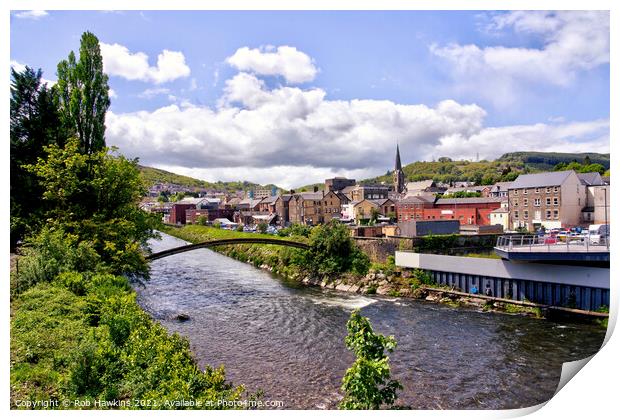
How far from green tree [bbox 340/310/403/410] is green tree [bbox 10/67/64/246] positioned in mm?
11522

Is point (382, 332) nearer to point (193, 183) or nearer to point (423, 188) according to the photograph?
point (423, 188)

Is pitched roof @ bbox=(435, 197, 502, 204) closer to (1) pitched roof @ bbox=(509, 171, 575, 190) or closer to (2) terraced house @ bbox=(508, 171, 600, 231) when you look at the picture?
(2) terraced house @ bbox=(508, 171, 600, 231)

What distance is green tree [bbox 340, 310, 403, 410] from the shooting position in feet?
19.2

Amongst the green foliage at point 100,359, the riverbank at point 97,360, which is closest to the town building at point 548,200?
the riverbank at point 97,360

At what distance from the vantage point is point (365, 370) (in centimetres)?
588

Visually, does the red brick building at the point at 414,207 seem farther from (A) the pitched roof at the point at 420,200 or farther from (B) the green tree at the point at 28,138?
(B) the green tree at the point at 28,138

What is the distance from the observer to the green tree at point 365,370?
5867 millimetres

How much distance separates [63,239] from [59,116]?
17.8 feet

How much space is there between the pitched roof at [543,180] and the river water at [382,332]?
1146cm

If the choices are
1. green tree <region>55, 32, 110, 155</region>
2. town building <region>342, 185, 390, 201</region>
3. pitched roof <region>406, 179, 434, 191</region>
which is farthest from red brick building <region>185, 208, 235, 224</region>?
green tree <region>55, 32, 110, 155</region>

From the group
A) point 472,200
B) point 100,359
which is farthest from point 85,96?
point 472,200

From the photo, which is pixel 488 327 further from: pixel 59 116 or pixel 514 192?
pixel 59 116

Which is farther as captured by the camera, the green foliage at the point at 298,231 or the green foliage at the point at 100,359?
the green foliage at the point at 298,231
